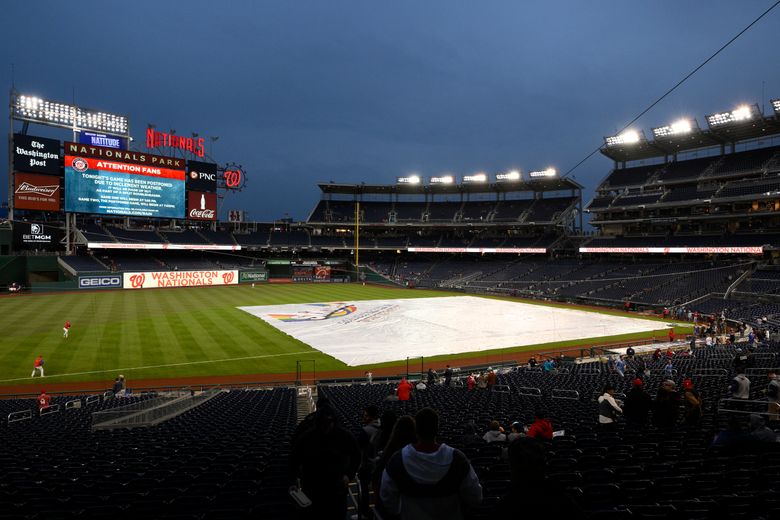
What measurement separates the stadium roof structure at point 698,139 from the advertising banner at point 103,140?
73.4 metres

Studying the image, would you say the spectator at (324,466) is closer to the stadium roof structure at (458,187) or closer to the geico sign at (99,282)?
the geico sign at (99,282)

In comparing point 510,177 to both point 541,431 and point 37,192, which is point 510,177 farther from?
point 541,431

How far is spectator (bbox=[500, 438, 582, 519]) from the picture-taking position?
2.52m

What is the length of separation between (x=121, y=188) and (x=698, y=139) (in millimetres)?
82370

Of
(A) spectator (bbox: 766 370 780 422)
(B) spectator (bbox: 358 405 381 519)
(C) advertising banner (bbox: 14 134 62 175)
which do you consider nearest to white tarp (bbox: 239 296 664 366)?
(A) spectator (bbox: 766 370 780 422)

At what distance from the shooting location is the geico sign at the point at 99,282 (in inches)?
2324

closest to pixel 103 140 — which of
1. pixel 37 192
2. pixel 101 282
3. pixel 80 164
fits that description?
pixel 80 164

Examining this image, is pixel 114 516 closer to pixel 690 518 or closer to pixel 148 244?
pixel 690 518

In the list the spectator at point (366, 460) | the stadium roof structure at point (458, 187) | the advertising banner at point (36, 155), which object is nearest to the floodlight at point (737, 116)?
the stadium roof structure at point (458, 187)

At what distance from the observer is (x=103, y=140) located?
66.2 m

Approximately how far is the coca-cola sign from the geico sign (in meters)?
15.6

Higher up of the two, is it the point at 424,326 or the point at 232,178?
the point at 232,178

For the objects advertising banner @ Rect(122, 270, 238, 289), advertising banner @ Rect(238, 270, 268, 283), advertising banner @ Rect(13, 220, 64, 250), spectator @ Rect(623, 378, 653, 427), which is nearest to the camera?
spectator @ Rect(623, 378, 653, 427)

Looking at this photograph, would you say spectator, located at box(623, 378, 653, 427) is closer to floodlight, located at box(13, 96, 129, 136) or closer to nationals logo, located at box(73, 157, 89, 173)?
nationals logo, located at box(73, 157, 89, 173)
